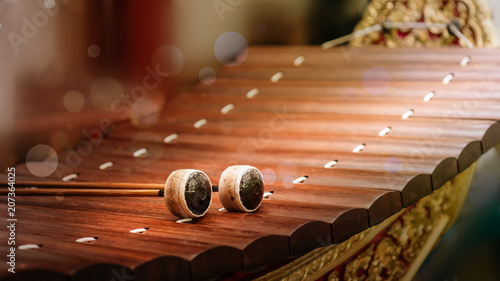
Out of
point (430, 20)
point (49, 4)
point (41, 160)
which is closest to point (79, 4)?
point (49, 4)

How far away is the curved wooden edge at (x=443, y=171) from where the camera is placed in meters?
2.36

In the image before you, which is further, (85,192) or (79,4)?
(79,4)

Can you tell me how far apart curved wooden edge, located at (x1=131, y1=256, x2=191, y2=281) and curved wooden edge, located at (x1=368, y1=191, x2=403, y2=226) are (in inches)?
27.6

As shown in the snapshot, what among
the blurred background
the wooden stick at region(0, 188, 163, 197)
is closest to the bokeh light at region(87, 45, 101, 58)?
the blurred background

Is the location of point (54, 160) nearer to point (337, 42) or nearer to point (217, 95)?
point (217, 95)

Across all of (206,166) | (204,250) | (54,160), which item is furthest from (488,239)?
(204,250)

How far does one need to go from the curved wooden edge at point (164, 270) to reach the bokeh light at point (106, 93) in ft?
5.69

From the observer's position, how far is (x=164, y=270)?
5.23 ft

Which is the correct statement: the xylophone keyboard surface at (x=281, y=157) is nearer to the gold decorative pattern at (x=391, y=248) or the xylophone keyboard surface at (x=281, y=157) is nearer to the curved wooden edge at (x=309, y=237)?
the curved wooden edge at (x=309, y=237)

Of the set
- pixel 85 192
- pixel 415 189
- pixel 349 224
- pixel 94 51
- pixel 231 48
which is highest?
pixel 231 48

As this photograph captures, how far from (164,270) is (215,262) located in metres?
0.15

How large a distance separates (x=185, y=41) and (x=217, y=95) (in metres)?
0.37

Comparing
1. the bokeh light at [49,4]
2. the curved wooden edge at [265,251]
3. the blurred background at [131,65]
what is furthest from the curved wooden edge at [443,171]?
the bokeh light at [49,4]

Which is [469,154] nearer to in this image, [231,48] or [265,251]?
[265,251]
